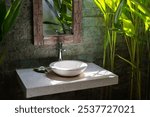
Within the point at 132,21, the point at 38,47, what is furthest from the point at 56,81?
the point at 132,21

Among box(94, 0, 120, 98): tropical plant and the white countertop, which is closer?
the white countertop

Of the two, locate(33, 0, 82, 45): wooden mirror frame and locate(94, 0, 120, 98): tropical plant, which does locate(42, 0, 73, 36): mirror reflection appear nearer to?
locate(33, 0, 82, 45): wooden mirror frame

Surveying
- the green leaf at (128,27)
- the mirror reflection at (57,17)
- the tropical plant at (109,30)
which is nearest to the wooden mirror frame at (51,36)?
the mirror reflection at (57,17)

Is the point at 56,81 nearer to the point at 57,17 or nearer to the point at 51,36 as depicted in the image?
the point at 51,36

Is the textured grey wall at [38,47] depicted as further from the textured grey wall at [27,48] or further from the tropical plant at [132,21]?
the tropical plant at [132,21]

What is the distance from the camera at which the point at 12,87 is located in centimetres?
201

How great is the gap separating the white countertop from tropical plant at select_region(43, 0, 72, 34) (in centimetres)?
43

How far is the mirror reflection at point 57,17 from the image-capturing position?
1.97 metres

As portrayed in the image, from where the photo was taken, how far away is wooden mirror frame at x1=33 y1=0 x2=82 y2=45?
1.93 m

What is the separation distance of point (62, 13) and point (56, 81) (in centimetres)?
66

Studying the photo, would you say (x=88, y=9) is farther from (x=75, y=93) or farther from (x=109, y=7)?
(x=75, y=93)

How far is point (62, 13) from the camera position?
2.02m

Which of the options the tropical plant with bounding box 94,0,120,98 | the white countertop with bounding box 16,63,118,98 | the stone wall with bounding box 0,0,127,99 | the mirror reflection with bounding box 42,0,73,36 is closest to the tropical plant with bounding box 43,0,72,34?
the mirror reflection with bounding box 42,0,73,36

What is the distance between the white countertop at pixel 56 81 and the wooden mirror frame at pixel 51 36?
28cm
